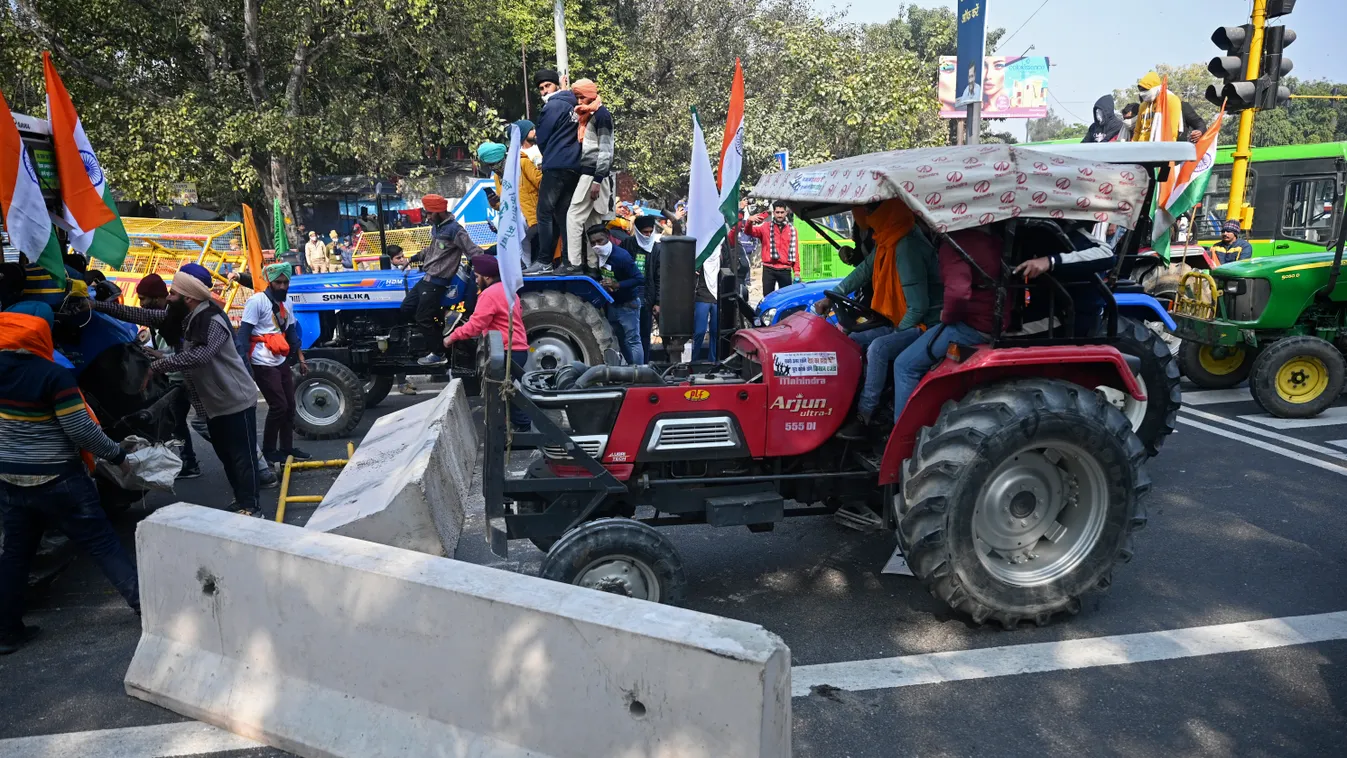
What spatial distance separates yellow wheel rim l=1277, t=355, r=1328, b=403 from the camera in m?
8.80

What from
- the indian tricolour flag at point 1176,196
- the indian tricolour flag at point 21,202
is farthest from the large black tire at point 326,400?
the indian tricolour flag at point 1176,196

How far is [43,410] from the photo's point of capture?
4.55 meters

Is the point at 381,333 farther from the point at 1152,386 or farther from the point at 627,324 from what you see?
the point at 1152,386

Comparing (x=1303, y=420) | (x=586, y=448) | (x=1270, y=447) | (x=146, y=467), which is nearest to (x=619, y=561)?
(x=586, y=448)

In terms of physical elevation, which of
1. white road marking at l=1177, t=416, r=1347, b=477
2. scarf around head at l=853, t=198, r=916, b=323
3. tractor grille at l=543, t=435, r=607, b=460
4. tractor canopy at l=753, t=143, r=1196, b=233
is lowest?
white road marking at l=1177, t=416, r=1347, b=477

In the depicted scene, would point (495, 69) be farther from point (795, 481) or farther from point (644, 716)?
point (644, 716)

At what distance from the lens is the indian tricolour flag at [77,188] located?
5711 millimetres

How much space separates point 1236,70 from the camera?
447 inches

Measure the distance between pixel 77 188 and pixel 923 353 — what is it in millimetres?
5227

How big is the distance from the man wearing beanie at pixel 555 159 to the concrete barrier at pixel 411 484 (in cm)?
300

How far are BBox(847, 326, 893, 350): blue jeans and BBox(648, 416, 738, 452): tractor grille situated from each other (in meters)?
0.93

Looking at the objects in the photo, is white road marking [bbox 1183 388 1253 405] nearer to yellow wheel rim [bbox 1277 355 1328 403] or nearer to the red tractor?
yellow wheel rim [bbox 1277 355 1328 403]

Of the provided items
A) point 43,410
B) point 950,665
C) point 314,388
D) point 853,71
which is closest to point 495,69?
point 853,71

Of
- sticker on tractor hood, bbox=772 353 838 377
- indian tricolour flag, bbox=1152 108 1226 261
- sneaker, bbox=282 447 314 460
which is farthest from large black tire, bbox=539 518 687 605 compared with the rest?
indian tricolour flag, bbox=1152 108 1226 261
